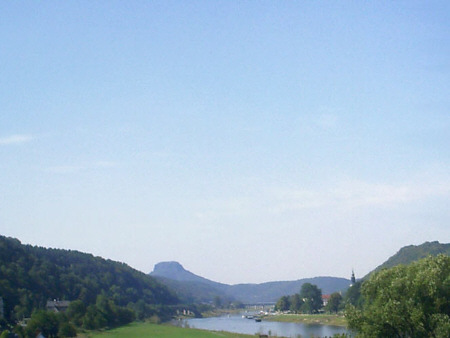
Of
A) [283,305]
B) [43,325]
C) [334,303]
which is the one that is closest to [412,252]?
[283,305]

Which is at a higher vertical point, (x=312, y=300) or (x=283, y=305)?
(x=312, y=300)

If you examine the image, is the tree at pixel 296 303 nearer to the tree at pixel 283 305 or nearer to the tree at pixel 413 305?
the tree at pixel 283 305

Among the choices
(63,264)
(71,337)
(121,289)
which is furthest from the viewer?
(121,289)

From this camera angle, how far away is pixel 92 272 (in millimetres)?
147250

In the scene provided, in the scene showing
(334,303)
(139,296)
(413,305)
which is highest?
(139,296)

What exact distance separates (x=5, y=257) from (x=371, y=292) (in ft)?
237

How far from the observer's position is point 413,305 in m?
27.6

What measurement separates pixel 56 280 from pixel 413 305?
8753cm

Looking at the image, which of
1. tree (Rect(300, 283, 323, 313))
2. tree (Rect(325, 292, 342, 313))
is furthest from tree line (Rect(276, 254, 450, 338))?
tree (Rect(300, 283, 323, 313))

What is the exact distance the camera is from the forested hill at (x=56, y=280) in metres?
76.6

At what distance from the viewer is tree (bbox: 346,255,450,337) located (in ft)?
88.5

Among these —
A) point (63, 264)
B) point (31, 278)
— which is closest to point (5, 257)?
point (31, 278)

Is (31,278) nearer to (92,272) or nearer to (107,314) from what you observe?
(107,314)

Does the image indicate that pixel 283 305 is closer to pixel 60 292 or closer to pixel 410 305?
pixel 60 292
